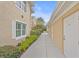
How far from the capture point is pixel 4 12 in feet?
31.9

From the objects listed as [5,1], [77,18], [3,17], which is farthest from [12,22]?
[77,18]

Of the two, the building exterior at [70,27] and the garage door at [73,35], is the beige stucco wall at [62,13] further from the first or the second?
the garage door at [73,35]

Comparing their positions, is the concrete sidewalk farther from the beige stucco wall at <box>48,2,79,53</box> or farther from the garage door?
the garage door

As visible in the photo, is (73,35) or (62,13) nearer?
(73,35)

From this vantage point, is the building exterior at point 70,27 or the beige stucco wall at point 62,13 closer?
the building exterior at point 70,27

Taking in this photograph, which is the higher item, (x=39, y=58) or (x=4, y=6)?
(x=4, y=6)

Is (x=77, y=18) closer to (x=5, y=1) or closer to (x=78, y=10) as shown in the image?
(x=78, y=10)

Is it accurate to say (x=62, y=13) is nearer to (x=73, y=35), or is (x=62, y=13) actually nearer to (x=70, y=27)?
(x=70, y=27)

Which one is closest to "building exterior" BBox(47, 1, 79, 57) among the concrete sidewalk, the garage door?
the garage door

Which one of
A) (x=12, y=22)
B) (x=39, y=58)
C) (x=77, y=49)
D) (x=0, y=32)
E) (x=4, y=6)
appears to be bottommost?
(x=39, y=58)

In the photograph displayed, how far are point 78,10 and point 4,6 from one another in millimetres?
5300

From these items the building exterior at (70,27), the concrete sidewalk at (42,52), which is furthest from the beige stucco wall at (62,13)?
the concrete sidewalk at (42,52)

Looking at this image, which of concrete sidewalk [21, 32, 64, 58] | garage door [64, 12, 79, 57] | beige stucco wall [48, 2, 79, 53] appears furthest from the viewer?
concrete sidewalk [21, 32, 64, 58]

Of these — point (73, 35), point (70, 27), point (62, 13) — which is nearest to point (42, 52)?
point (62, 13)
